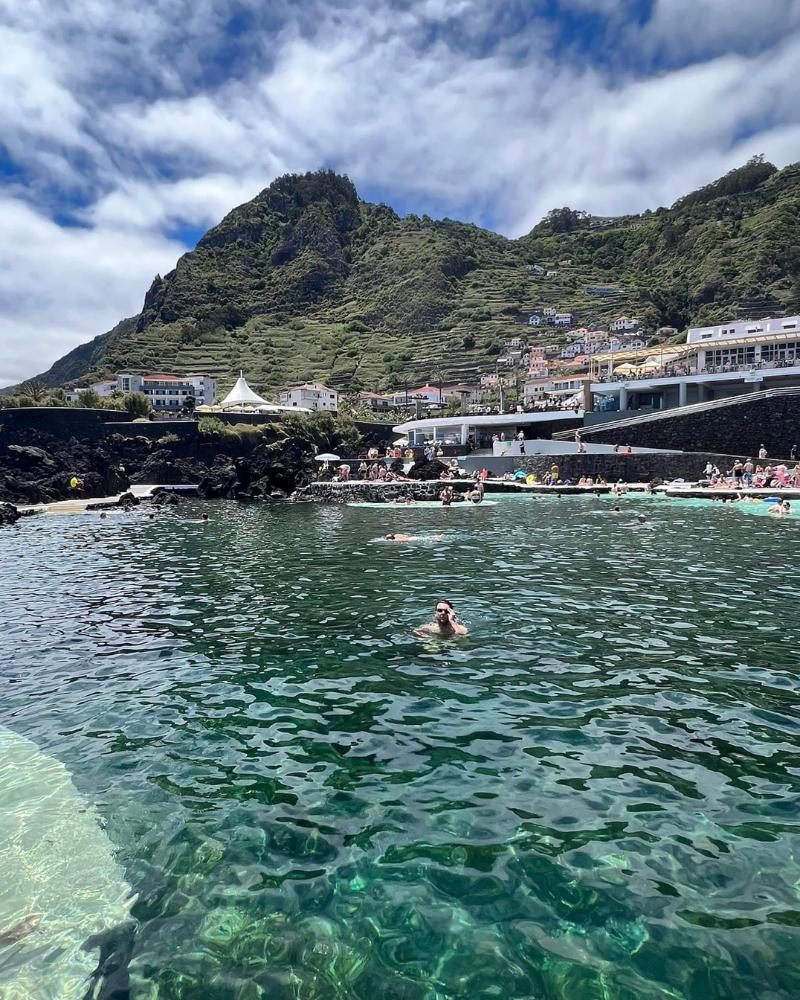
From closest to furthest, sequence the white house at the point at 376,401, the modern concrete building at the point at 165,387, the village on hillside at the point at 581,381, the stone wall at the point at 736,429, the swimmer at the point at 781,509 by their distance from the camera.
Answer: the swimmer at the point at 781,509
the stone wall at the point at 736,429
the village on hillside at the point at 581,381
the white house at the point at 376,401
the modern concrete building at the point at 165,387

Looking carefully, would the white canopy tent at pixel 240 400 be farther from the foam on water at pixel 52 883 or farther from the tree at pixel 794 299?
the tree at pixel 794 299

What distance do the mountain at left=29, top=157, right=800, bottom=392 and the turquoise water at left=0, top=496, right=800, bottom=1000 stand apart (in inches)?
4087


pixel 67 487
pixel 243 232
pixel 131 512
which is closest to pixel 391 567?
pixel 131 512

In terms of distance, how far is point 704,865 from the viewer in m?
3.98

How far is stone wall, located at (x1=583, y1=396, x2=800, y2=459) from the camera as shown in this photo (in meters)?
36.9

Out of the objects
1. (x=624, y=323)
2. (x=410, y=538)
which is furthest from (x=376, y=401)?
(x=410, y=538)

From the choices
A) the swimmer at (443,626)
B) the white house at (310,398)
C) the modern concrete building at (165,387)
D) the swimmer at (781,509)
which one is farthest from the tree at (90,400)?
the swimmer at (443,626)

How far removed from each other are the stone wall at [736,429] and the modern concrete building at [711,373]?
22.3ft

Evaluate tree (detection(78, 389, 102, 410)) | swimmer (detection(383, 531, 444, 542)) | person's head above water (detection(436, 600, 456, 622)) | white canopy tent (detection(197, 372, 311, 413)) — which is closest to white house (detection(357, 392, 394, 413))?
white canopy tent (detection(197, 372, 311, 413))

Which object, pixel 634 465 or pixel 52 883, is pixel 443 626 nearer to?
pixel 52 883

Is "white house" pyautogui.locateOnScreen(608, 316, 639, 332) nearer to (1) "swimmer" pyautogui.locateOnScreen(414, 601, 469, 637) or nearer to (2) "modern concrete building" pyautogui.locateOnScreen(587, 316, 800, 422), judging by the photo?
(2) "modern concrete building" pyautogui.locateOnScreen(587, 316, 800, 422)

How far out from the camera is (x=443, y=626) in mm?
9250

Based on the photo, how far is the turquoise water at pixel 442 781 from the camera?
132 inches

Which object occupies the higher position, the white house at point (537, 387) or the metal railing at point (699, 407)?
the white house at point (537, 387)
